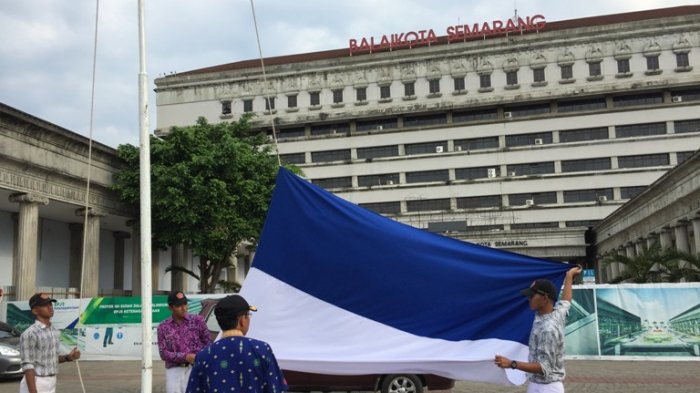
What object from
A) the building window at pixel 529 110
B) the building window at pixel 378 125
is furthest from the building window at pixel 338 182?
the building window at pixel 529 110

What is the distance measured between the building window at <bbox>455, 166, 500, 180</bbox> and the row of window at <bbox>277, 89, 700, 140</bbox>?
5038 mm

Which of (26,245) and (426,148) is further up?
(426,148)

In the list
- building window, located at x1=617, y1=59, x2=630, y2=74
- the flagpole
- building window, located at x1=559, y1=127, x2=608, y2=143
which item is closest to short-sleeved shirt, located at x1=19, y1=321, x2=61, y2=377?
the flagpole

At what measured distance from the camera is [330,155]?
6831 centimetres

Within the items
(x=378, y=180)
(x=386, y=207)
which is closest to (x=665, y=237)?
(x=386, y=207)

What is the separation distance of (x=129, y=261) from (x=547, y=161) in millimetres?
39622

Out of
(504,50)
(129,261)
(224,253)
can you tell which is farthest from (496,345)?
(504,50)

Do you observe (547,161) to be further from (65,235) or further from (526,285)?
(526,285)

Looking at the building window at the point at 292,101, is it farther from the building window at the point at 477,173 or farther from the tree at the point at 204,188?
the tree at the point at 204,188

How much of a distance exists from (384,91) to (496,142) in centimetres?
1275

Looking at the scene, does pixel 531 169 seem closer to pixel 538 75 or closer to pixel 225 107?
pixel 538 75

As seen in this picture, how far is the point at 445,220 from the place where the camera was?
2507 inches

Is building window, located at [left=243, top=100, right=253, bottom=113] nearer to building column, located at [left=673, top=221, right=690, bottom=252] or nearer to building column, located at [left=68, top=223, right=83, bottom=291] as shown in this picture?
building column, located at [left=68, top=223, right=83, bottom=291]

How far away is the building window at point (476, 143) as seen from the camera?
6407 centimetres
